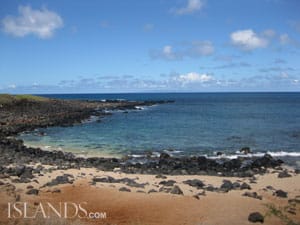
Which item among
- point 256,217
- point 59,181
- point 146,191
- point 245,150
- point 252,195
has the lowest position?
point 245,150

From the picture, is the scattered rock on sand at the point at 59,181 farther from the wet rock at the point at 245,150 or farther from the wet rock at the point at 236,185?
the wet rock at the point at 245,150

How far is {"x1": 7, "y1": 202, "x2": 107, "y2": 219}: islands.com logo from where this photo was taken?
39.1 feet

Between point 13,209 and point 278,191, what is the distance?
11428 millimetres

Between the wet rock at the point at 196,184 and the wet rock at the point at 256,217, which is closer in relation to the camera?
the wet rock at the point at 256,217

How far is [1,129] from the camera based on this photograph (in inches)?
A: 1634

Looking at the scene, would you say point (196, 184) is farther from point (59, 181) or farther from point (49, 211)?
point (49, 211)

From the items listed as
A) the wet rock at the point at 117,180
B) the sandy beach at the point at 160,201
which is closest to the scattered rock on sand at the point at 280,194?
the sandy beach at the point at 160,201

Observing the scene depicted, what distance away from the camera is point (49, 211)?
496 inches

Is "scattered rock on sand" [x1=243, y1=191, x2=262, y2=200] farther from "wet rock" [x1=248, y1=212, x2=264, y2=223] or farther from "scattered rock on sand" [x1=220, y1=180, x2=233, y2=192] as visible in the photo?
"wet rock" [x1=248, y1=212, x2=264, y2=223]

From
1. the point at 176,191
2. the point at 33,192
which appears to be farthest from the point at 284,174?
the point at 33,192

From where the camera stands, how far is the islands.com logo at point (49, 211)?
11.9 metres

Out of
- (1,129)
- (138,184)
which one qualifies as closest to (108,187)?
(138,184)

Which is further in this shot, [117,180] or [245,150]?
[245,150]

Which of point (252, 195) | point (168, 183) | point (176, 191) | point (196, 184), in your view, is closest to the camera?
point (252, 195)
